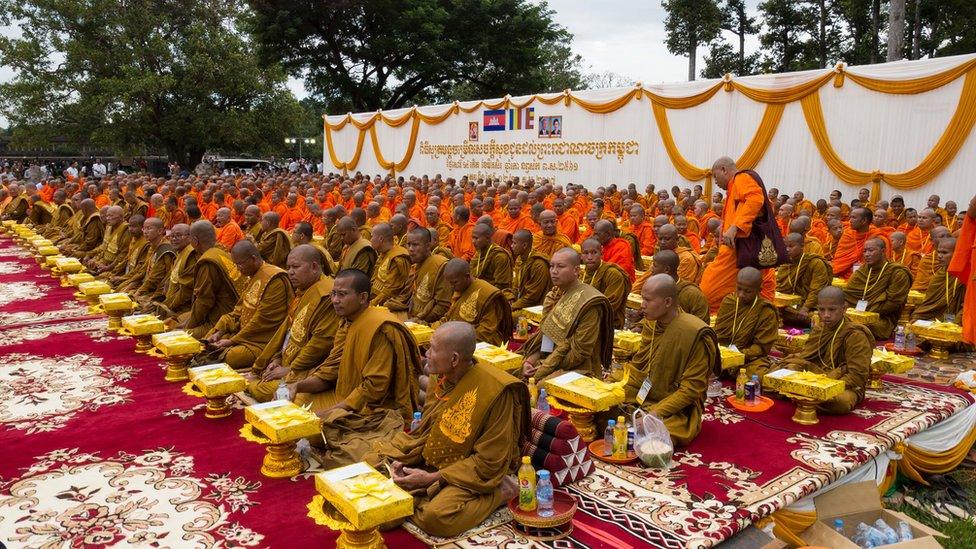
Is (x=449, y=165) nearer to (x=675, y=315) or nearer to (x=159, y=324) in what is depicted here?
(x=159, y=324)

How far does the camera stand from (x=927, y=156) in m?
13.2

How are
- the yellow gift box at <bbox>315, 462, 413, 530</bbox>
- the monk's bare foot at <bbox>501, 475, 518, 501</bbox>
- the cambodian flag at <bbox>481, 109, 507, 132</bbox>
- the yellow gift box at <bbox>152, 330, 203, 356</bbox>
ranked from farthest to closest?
the cambodian flag at <bbox>481, 109, 507, 132</bbox>
the yellow gift box at <bbox>152, 330, 203, 356</bbox>
the monk's bare foot at <bbox>501, 475, 518, 501</bbox>
the yellow gift box at <bbox>315, 462, 413, 530</bbox>

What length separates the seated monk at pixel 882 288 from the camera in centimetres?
812

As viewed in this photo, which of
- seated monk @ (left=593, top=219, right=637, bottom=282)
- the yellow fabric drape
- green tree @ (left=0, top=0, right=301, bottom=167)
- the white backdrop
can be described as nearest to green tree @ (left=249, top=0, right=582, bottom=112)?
green tree @ (left=0, top=0, right=301, bottom=167)

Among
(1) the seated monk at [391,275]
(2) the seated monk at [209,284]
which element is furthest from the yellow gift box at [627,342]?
(2) the seated monk at [209,284]

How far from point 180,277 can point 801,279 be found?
7.84m

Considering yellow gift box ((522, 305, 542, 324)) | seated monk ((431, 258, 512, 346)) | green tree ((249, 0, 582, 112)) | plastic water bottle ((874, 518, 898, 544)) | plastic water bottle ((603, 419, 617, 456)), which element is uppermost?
green tree ((249, 0, 582, 112))

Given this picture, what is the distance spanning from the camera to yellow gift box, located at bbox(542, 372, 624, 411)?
489cm

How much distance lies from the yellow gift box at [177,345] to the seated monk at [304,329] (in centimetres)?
68

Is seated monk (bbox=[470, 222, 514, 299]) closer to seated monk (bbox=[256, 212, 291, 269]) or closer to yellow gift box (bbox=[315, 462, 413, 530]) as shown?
seated monk (bbox=[256, 212, 291, 269])

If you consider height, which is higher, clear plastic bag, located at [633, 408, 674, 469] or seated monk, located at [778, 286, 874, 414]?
seated monk, located at [778, 286, 874, 414]

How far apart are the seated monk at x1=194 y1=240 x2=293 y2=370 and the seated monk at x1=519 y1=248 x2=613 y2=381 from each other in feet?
8.17

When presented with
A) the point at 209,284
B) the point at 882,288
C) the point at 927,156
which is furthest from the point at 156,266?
the point at 927,156

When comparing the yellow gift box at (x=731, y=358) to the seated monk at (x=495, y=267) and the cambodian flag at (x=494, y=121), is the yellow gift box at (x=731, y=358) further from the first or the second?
the cambodian flag at (x=494, y=121)
